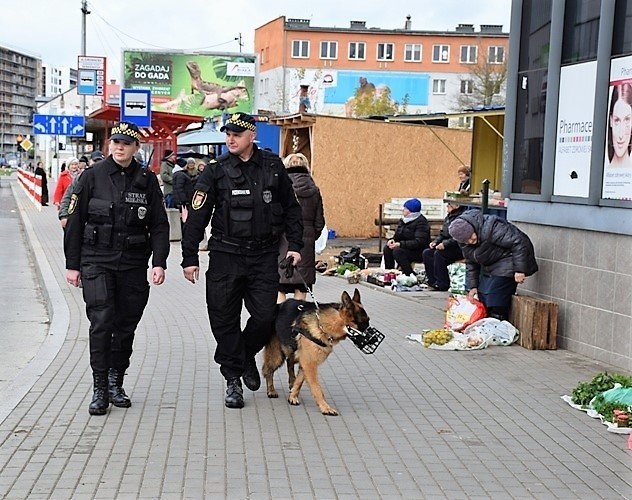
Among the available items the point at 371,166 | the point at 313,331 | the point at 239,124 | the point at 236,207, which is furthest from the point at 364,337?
the point at 371,166

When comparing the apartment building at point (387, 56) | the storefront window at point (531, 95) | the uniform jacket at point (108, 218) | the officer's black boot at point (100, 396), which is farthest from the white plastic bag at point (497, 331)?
the apartment building at point (387, 56)

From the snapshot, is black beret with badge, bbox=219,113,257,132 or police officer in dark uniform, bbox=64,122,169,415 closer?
police officer in dark uniform, bbox=64,122,169,415

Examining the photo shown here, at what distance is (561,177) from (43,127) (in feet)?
129

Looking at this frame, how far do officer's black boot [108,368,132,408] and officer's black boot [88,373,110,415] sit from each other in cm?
14

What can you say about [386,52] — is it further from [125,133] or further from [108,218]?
[108,218]

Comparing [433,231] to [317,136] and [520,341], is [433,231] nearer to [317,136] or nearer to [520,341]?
[317,136]

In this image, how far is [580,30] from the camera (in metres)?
9.28

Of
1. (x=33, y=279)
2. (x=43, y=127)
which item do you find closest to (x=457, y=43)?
(x=43, y=127)

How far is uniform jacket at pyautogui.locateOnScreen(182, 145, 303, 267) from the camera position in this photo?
6.73m

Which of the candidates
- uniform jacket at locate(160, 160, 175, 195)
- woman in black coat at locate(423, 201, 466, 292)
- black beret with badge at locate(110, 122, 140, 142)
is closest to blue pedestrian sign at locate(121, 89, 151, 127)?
uniform jacket at locate(160, 160, 175, 195)

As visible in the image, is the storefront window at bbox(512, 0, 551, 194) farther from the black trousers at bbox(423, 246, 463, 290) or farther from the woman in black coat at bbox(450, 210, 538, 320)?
the black trousers at bbox(423, 246, 463, 290)

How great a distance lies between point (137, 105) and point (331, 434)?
13.6 m

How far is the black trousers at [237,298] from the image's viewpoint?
22.4 ft

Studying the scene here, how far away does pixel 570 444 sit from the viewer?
242 inches
